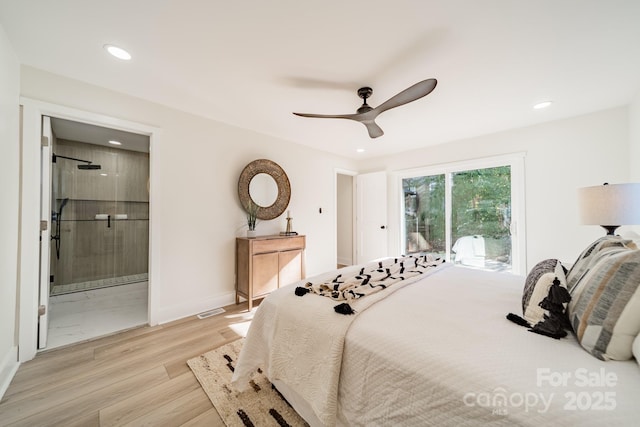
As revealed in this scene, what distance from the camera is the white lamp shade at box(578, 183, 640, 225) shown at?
178cm

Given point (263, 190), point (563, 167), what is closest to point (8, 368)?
point (263, 190)

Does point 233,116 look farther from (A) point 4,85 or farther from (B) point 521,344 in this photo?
(B) point 521,344

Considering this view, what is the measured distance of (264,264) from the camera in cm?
303

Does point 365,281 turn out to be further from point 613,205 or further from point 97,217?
point 97,217

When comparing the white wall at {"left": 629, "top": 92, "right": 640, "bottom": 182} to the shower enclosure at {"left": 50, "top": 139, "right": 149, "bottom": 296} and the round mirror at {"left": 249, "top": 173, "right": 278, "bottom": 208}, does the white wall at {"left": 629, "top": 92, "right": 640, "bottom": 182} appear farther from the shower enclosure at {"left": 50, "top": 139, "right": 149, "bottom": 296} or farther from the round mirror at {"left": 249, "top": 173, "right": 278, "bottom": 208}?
the shower enclosure at {"left": 50, "top": 139, "right": 149, "bottom": 296}

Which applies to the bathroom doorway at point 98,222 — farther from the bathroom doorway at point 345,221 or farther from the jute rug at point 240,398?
the bathroom doorway at point 345,221

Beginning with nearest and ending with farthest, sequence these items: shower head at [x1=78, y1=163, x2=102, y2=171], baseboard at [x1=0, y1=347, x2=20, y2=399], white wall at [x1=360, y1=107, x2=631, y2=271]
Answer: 1. baseboard at [x1=0, y1=347, x2=20, y2=399]
2. white wall at [x1=360, y1=107, x2=631, y2=271]
3. shower head at [x1=78, y1=163, x2=102, y2=171]

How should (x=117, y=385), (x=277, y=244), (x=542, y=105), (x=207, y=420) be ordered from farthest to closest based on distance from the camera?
(x=277, y=244)
(x=542, y=105)
(x=117, y=385)
(x=207, y=420)

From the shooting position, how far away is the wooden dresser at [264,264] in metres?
2.91

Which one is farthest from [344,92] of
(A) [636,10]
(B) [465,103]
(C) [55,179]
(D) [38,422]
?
(C) [55,179]

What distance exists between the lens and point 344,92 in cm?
230

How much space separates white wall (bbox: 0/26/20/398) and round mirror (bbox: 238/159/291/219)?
1855mm

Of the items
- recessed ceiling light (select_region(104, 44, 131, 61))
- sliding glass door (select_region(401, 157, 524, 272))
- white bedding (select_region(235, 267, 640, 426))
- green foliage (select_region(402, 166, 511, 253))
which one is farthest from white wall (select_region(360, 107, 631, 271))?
recessed ceiling light (select_region(104, 44, 131, 61))

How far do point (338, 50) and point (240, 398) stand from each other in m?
2.49
